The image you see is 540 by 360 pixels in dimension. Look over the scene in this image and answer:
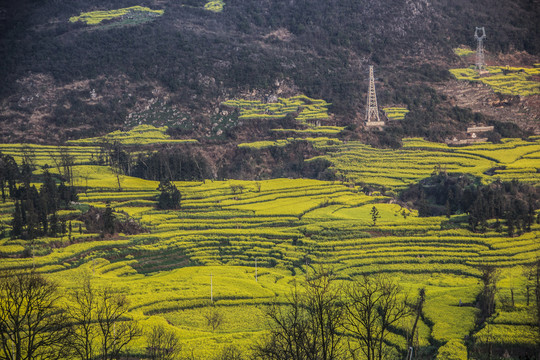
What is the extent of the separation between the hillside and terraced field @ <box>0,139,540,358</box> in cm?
1458

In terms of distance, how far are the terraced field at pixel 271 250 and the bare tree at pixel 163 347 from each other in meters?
0.69

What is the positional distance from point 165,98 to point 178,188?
24237 millimetres

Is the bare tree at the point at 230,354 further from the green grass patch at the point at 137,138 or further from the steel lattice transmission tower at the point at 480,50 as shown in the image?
the steel lattice transmission tower at the point at 480,50

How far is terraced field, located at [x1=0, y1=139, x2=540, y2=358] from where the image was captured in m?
37.8

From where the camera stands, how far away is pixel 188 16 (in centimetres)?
10800

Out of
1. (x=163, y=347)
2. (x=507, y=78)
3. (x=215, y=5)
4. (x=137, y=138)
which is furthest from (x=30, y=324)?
(x=215, y=5)

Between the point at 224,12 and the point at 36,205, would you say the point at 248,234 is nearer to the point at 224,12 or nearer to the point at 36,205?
the point at 36,205

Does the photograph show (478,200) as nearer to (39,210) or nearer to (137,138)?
(39,210)

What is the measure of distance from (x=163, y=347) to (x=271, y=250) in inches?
889

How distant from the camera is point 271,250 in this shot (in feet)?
172

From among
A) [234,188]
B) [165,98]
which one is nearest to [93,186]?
→ [234,188]

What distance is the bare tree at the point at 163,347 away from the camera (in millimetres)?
29625

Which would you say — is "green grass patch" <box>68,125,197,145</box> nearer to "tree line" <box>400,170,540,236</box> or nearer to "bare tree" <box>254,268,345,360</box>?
"tree line" <box>400,170,540,236</box>

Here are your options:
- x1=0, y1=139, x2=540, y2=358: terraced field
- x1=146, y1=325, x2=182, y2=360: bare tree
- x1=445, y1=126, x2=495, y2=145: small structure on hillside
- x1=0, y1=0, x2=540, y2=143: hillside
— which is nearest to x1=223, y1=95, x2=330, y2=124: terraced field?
x1=0, y1=0, x2=540, y2=143: hillside
